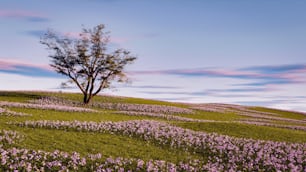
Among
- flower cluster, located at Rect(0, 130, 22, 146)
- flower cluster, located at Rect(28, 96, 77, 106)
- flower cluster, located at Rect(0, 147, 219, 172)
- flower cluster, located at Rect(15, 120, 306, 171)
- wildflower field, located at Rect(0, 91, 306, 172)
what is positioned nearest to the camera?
flower cluster, located at Rect(0, 147, 219, 172)

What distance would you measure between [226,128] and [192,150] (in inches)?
461

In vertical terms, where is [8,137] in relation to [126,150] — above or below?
above

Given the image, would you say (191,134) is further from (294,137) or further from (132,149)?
(294,137)

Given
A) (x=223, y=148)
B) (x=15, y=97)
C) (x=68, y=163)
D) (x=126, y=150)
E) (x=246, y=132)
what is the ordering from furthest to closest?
(x=15, y=97), (x=246, y=132), (x=223, y=148), (x=126, y=150), (x=68, y=163)

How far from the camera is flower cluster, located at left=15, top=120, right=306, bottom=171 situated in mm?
16733

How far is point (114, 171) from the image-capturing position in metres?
13.9

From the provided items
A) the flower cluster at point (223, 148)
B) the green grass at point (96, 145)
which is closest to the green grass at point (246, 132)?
the flower cluster at point (223, 148)

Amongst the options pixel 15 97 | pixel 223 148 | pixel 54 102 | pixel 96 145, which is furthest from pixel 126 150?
pixel 15 97

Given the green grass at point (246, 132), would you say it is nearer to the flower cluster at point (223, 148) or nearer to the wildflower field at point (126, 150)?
the wildflower field at point (126, 150)

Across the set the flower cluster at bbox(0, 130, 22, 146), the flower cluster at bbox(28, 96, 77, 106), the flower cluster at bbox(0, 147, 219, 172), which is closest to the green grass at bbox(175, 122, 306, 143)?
the flower cluster at bbox(0, 147, 219, 172)

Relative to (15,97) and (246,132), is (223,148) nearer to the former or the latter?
(246,132)

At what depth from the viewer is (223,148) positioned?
19719mm

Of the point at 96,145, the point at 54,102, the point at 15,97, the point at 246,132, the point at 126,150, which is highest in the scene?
the point at 15,97

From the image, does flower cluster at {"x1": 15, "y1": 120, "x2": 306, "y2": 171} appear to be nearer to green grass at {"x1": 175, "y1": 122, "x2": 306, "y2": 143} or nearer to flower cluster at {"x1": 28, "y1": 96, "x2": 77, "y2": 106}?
green grass at {"x1": 175, "y1": 122, "x2": 306, "y2": 143}
